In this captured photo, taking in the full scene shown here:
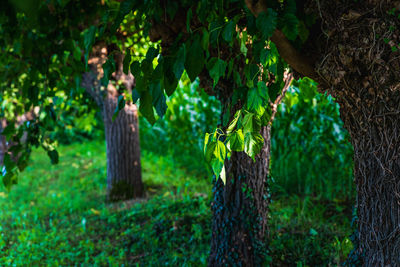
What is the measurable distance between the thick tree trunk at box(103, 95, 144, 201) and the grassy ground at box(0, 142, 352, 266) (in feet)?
0.84

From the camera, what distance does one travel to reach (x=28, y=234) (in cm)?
395

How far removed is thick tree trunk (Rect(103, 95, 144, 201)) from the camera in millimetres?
4684

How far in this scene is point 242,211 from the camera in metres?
2.46

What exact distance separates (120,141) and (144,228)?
1.42 metres

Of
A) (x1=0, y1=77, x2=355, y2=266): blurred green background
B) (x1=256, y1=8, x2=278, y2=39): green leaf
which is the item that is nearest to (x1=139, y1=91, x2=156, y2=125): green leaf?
(x1=256, y1=8, x2=278, y2=39): green leaf

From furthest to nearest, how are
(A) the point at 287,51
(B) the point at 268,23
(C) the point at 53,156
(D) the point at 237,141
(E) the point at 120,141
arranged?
(E) the point at 120,141, (C) the point at 53,156, (A) the point at 287,51, (D) the point at 237,141, (B) the point at 268,23

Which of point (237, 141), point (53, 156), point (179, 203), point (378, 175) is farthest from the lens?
point (179, 203)

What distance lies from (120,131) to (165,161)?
7.02ft

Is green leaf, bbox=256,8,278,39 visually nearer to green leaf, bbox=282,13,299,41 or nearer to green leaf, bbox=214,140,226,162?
green leaf, bbox=282,13,299,41

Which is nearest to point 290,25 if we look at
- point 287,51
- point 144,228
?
point 287,51

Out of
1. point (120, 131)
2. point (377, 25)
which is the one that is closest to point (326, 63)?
point (377, 25)

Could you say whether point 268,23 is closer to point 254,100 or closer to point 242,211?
point 254,100

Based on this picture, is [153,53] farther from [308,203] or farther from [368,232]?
[308,203]

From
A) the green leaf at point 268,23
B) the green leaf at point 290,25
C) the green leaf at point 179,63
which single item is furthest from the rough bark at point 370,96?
the green leaf at point 179,63
